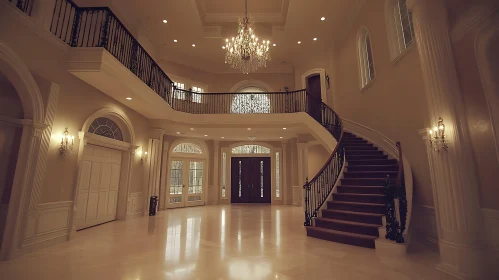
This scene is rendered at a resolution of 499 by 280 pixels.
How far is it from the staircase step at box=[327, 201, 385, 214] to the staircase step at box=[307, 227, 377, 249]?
26.1 inches

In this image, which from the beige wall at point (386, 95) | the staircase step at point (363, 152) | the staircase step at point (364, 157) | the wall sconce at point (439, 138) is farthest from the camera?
the staircase step at point (363, 152)

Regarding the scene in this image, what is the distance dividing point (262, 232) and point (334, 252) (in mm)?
1765

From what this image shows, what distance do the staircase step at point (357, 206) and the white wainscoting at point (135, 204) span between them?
5.74 meters

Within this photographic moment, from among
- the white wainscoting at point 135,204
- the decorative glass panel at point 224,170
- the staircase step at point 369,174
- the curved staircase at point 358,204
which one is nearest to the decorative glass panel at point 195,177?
the decorative glass panel at point 224,170

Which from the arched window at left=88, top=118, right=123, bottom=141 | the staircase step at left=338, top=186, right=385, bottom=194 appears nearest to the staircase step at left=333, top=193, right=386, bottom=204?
the staircase step at left=338, top=186, right=385, bottom=194

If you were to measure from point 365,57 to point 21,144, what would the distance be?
899 cm

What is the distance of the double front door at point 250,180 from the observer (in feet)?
35.9

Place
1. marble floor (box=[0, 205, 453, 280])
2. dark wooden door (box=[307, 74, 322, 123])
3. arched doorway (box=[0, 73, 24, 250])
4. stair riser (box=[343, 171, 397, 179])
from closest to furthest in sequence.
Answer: marble floor (box=[0, 205, 453, 280]), arched doorway (box=[0, 73, 24, 250]), stair riser (box=[343, 171, 397, 179]), dark wooden door (box=[307, 74, 322, 123])

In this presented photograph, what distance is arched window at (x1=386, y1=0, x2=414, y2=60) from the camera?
5.48 m

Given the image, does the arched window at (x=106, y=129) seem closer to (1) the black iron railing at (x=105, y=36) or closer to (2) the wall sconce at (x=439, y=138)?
(1) the black iron railing at (x=105, y=36)

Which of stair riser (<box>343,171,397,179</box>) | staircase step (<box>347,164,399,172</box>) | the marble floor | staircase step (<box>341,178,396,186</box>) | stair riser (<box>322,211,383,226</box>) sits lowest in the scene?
the marble floor

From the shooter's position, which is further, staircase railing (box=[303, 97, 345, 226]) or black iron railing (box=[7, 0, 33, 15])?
staircase railing (box=[303, 97, 345, 226])

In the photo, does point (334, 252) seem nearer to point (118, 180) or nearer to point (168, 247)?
point (168, 247)

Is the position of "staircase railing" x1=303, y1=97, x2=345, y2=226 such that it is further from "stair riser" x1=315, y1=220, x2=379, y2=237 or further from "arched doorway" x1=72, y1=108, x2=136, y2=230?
"arched doorway" x1=72, y1=108, x2=136, y2=230
